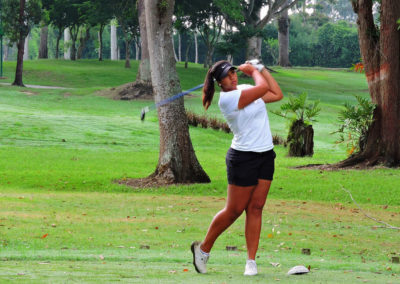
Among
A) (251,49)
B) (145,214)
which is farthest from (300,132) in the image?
(251,49)

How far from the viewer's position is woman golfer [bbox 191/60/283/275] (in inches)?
259

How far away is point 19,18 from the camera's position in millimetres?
44656

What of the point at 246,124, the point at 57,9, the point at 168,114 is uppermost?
the point at 57,9

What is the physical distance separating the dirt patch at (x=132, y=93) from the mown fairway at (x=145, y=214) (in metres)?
10.1

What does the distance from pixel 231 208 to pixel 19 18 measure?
40.4 m

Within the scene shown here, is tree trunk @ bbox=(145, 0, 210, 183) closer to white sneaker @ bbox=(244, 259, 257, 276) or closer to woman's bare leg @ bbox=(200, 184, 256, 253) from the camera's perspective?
woman's bare leg @ bbox=(200, 184, 256, 253)

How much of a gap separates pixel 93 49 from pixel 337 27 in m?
38.6

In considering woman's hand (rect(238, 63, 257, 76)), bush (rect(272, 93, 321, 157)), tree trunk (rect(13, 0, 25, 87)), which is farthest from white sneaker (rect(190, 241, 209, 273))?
tree trunk (rect(13, 0, 25, 87))

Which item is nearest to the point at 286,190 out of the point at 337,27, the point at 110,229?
the point at 110,229

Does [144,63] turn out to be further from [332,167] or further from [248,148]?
[248,148]

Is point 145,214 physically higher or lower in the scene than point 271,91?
lower

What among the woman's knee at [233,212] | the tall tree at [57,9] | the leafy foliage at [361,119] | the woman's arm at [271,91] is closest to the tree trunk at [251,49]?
the tall tree at [57,9]

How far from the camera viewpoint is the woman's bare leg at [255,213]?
6676 mm

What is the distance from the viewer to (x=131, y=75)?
56094mm
